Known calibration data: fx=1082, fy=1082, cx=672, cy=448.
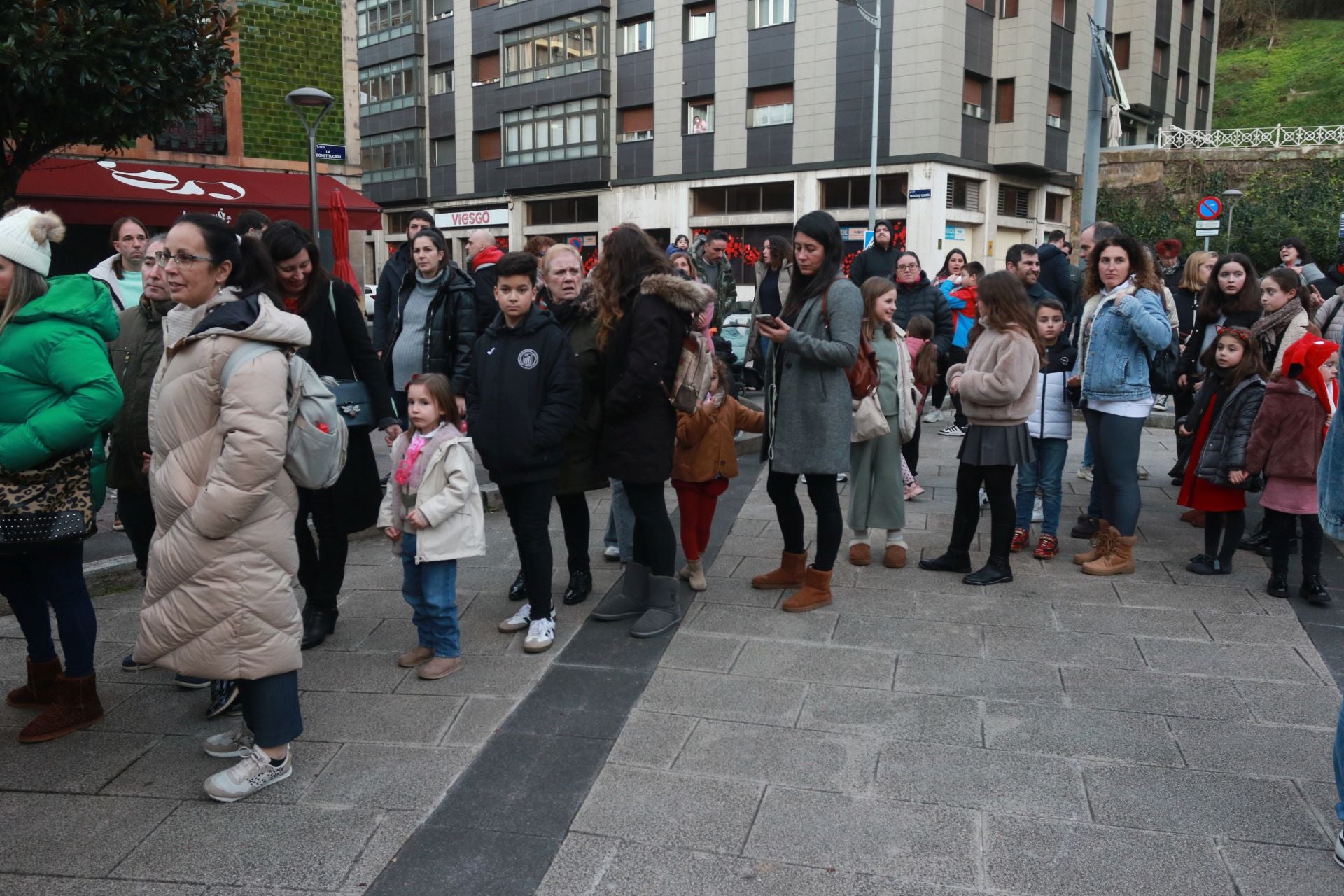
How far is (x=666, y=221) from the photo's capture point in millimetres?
37969

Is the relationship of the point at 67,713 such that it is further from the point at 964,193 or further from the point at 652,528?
the point at 964,193

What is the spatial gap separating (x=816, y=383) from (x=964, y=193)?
99.5ft

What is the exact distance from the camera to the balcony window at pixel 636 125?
38.4 meters

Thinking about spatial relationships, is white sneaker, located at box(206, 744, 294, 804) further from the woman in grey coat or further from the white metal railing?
the white metal railing

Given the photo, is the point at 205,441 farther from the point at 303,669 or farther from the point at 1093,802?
the point at 1093,802

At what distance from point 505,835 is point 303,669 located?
5.65 ft

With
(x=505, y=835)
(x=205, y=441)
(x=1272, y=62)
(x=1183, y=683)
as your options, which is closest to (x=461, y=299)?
(x=205, y=441)

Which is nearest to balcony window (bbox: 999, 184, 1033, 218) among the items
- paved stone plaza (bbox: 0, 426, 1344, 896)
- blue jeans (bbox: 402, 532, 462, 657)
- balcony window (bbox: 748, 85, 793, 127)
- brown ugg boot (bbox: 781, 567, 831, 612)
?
balcony window (bbox: 748, 85, 793, 127)

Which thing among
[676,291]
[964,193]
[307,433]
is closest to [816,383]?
[676,291]

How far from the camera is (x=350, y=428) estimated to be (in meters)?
4.85

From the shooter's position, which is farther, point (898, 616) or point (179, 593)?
point (898, 616)

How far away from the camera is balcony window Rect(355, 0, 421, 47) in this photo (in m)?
45.9

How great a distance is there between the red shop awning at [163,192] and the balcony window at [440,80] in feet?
89.2

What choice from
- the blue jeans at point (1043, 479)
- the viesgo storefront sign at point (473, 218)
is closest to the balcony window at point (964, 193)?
the viesgo storefront sign at point (473, 218)
